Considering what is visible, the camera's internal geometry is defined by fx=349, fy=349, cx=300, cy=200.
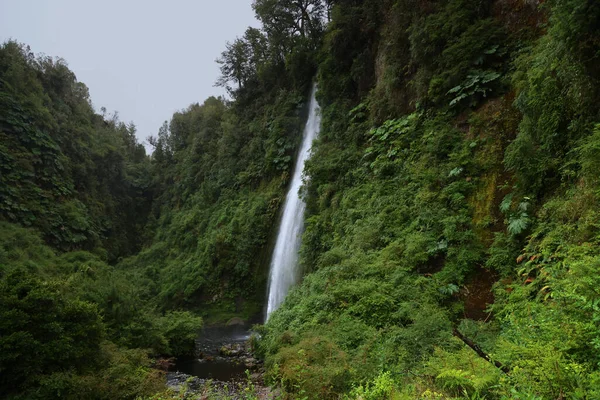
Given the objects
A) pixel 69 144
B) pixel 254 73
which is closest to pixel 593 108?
pixel 254 73

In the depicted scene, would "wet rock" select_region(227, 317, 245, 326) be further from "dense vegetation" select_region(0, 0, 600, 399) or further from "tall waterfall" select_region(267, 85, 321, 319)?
"tall waterfall" select_region(267, 85, 321, 319)

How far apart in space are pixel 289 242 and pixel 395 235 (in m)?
8.79

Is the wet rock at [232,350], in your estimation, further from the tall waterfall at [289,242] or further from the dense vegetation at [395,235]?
the tall waterfall at [289,242]

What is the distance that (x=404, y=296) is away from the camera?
25.3 feet

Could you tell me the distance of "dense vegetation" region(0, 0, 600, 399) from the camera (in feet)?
15.6

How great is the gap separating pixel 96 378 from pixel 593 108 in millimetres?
11013

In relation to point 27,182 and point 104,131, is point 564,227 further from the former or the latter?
point 104,131

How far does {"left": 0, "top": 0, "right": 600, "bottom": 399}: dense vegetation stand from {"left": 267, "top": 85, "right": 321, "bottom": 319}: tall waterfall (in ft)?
5.06

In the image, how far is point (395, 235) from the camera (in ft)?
32.7

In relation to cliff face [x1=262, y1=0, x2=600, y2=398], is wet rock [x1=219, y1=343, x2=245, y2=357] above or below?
below

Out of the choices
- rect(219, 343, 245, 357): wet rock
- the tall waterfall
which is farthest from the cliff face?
rect(219, 343, 245, 357): wet rock

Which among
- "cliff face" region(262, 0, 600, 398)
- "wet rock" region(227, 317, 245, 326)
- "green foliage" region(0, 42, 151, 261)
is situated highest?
"green foliage" region(0, 42, 151, 261)

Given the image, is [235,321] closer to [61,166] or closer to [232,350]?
[232,350]

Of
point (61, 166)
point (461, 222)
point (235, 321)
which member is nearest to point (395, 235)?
point (461, 222)
